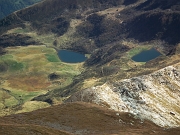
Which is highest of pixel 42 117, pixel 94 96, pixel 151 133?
pixel 94 96

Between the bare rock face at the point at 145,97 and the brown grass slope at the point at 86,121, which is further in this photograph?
the bare rock face at the point at 145,97

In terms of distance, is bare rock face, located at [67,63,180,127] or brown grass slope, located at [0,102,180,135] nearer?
brown grass slope, located at [0,102,180,135]

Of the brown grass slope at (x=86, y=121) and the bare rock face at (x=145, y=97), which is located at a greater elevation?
the bare rock face at (x=145, y=97)

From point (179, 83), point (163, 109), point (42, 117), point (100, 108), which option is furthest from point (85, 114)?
point (179, 83)

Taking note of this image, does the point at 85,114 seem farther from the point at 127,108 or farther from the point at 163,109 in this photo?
the point at 163,109
